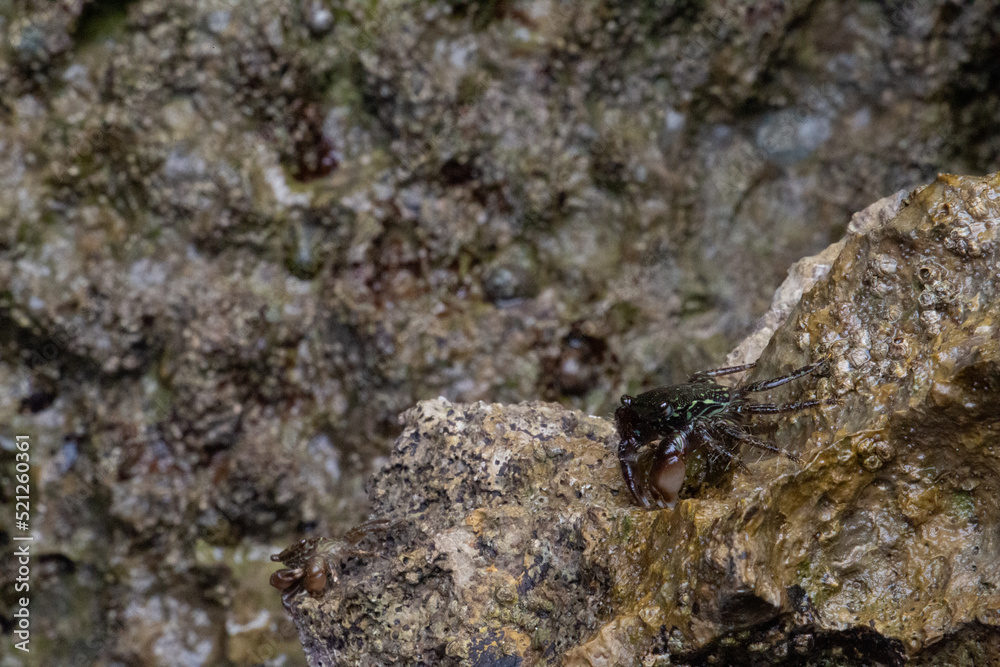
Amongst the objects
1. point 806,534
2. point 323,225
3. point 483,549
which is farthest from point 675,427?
point 323,225

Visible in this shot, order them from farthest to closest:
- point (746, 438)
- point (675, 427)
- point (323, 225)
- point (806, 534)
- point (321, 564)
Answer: point (323, 225) → point (321, 564) → point (675, 427) → point (746, 438) → point (806, 534)

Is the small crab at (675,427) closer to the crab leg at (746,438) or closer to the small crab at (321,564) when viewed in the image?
the crab leg at (746,438)

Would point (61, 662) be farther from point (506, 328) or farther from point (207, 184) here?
point (506, 328)

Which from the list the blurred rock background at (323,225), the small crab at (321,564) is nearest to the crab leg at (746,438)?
the small crab at (321,564)

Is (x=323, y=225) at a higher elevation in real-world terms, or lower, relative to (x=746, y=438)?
lower

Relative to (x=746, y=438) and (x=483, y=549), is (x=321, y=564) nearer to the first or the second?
(x=483, y=549)

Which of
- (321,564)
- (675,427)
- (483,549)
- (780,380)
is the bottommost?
(321,564)

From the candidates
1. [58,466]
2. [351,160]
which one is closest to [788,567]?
[351,160]

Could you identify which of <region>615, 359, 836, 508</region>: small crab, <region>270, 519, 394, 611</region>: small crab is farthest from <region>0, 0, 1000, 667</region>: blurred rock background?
<region>615, 359, 836, 508</region>: small crab
